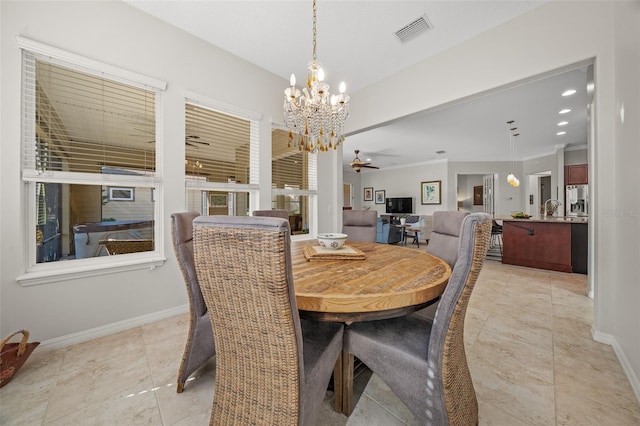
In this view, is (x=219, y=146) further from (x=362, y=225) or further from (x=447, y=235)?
(x=447, y=235)

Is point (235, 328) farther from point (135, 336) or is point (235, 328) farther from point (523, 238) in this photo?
point (523, 238)

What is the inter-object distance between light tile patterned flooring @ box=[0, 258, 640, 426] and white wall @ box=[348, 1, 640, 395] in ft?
0.81

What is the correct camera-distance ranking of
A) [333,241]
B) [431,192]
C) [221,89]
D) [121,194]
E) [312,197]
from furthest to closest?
[431,192] → [312,197] → [221,89] → [121,194] → [333,241]

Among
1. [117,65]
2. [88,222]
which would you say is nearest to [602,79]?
[117,65]

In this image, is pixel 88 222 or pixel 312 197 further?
pixel 312 197

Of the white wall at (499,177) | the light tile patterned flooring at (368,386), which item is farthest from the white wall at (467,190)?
the light tile patterned flooring at (368,386)

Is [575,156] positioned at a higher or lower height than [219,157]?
higher

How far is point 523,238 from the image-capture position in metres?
4.40

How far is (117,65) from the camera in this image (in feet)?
7.04

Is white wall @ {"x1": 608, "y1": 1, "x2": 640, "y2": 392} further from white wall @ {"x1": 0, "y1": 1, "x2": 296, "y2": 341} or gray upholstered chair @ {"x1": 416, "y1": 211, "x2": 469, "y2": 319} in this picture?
white wall @ {"x1": 0, "y1": 1, "x2": 296, "y2": 341}

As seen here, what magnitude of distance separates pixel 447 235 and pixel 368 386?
123cm

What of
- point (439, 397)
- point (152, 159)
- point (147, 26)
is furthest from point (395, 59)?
point (439, 397)

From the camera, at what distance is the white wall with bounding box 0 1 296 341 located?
5.67 feet

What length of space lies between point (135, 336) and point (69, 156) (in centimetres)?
156
